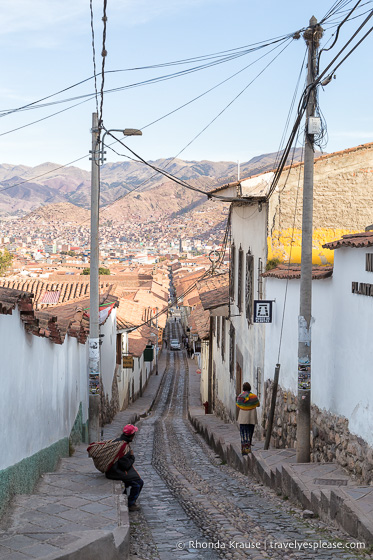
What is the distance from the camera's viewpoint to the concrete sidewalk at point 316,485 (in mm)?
6457

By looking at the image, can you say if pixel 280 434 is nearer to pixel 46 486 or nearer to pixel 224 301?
pixel 46 486

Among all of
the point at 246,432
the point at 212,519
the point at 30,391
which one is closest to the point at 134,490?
the point at 212,519

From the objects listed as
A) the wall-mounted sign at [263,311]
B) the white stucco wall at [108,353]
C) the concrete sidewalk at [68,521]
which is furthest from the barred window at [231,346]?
the concrete sidewalk at [68,521]

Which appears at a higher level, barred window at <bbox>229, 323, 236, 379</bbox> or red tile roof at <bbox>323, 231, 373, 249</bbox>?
red tile roof at <bbox>323, 231, 373, 249</bbox>

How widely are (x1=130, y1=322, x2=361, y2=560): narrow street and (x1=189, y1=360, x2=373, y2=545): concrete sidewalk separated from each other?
0.17 meters

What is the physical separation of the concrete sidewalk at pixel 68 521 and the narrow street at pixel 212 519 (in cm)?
38

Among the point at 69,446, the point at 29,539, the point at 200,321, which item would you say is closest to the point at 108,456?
the point at 29,539

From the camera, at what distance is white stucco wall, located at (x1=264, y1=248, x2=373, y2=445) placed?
8164mm

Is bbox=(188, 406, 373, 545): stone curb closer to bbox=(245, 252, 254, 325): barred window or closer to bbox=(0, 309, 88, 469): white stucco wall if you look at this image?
bbox=(0, 309, 88, 469): white stucco wall

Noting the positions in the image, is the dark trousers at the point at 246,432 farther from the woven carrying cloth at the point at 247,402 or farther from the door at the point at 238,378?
the door at the point at 238,378

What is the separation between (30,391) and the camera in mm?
8461

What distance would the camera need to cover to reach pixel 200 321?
90.4 ft

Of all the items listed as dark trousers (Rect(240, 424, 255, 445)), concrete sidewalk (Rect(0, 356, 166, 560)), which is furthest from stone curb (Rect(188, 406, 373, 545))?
concrete sidewalk (Rect(0, 356, 166, 560))

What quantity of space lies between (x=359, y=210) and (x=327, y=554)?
9.43 meters
